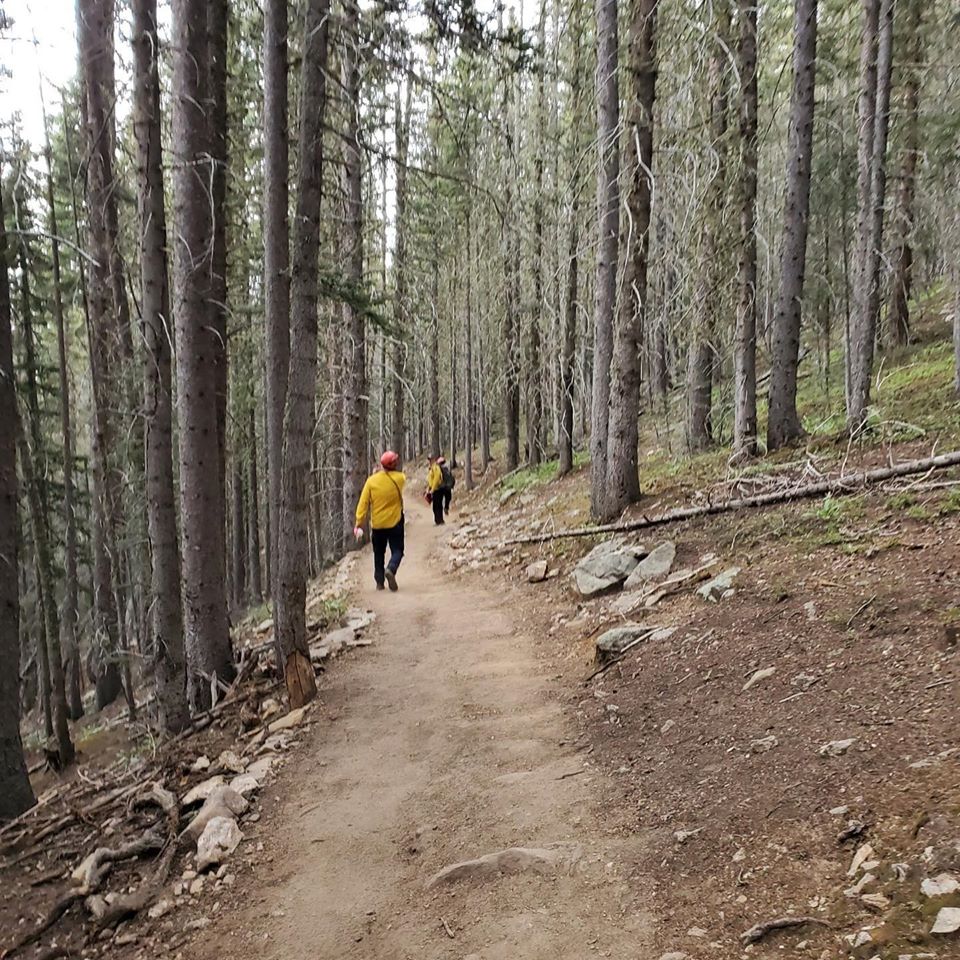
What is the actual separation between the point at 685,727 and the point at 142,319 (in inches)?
231

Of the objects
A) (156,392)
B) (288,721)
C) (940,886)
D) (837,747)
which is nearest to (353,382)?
(156,392)

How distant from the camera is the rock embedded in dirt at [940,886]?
2.38 metres

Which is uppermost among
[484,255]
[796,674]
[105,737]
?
[484,255]

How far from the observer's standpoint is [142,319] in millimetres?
6477

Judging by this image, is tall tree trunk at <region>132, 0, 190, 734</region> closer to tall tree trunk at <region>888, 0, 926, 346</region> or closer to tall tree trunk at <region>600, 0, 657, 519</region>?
tall tree trunk at <region>600, 0, 657, 519</region>

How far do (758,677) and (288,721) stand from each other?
3907 mm

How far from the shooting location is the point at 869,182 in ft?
31.5

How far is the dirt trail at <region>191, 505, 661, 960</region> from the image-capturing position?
3162 mm

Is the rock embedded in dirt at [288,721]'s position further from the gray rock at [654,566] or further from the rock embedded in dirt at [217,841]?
the gray rock at [654,566]

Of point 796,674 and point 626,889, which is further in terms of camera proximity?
point 796,674

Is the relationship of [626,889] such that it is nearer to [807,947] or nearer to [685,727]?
[807,947]

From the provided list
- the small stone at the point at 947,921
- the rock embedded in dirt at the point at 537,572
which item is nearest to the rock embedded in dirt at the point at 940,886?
the small stone at the point at 947,921

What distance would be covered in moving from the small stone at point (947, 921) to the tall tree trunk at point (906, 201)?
14287mm

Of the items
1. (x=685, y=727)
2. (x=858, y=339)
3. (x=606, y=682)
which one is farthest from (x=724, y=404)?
→ (x=685, y=727)
